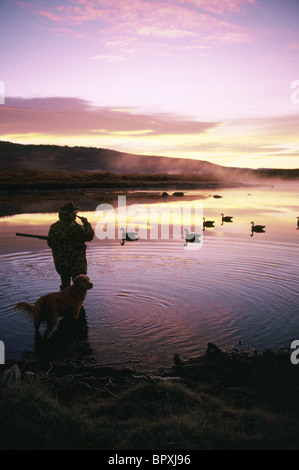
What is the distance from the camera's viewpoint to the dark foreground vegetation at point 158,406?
16.5 ft

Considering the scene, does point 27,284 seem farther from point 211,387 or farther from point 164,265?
point 211,387

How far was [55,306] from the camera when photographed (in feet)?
29.2

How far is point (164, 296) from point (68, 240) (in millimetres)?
3286

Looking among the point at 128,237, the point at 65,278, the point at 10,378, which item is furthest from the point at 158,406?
the point at 128,237

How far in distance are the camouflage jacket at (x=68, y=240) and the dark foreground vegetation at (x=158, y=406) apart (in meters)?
3.78

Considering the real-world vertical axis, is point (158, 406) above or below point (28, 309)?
below

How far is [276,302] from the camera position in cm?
1159

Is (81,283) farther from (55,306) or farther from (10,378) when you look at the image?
(10,378)

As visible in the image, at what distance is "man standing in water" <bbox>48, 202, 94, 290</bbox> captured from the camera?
430 inches

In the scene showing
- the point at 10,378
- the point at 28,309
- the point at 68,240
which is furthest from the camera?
the point at 68,240

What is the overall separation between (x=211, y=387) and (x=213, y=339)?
8.45 feet

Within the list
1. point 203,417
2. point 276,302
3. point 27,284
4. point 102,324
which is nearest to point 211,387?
point 203,417

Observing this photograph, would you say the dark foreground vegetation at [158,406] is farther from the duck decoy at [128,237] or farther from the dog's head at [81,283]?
the duck decoy at [128,237]
